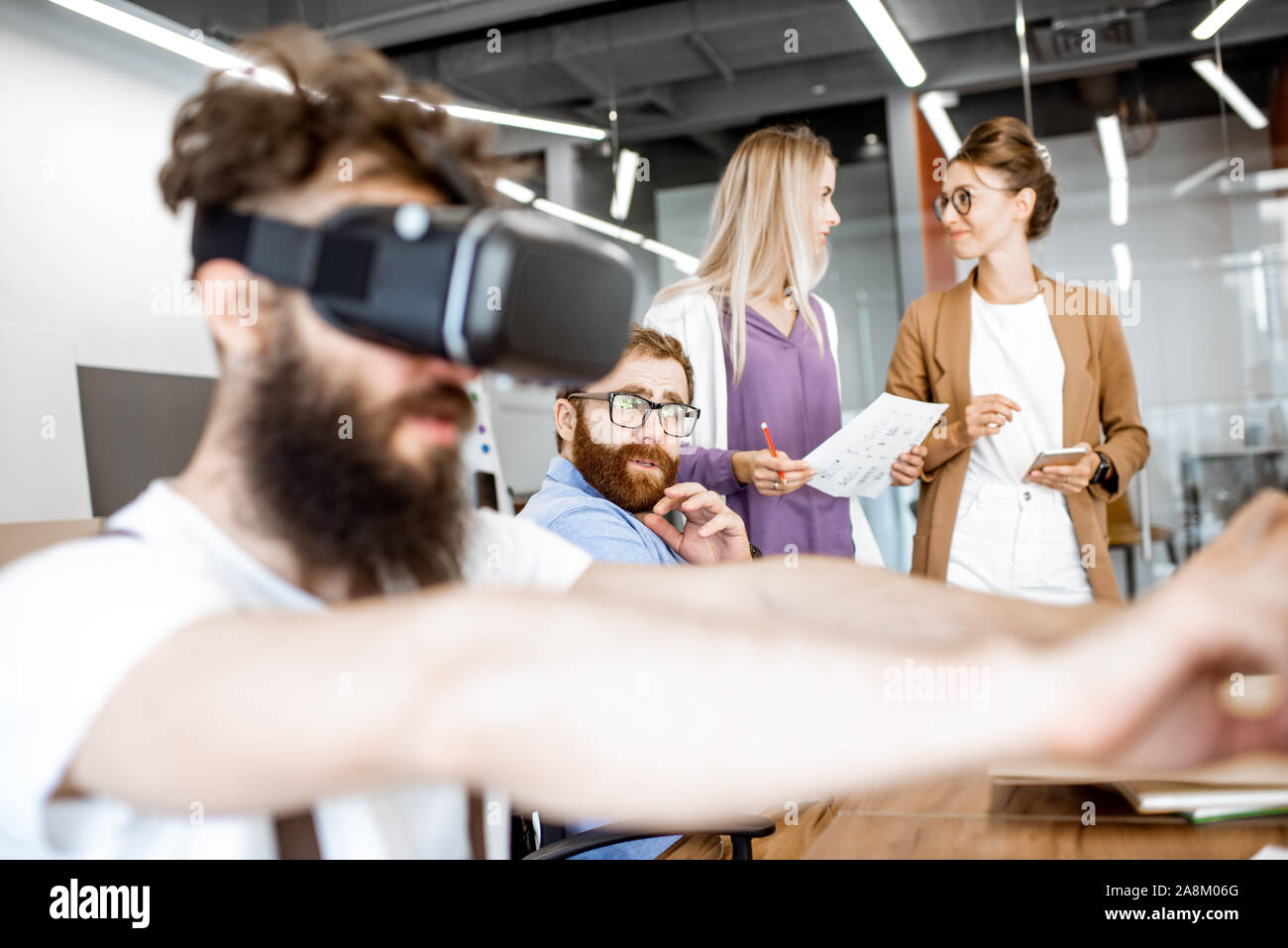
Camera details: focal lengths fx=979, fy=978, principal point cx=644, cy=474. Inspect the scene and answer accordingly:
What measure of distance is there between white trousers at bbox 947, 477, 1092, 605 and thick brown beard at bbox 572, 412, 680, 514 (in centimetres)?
63

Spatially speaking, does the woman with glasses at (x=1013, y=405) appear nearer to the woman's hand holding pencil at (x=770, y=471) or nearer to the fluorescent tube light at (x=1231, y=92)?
the woman's hand holding pencil at (x=770, y=471)

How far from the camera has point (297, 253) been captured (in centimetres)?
42

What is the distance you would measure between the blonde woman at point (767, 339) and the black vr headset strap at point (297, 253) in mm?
1164

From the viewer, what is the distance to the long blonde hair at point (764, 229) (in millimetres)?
1643

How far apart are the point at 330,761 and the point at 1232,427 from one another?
10.9ft

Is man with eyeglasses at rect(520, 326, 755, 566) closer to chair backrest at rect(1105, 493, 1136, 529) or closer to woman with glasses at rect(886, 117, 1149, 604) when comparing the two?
woman with glasses at rect(886, 117, 1149, 604)

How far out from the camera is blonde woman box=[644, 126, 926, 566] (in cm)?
160

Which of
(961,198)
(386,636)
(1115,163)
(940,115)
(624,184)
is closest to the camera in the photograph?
(386,636)

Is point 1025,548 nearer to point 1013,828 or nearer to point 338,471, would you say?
point 1013,828

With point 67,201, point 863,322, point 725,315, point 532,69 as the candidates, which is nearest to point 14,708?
point 725,315

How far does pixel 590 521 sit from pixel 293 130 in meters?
0.75

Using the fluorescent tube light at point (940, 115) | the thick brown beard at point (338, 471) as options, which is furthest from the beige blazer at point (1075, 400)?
the fluorescent tube light at point (940, 115)

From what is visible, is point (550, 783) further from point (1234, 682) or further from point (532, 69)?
point (532, 69)

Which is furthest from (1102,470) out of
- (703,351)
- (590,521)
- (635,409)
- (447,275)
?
(447,275)
